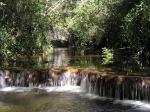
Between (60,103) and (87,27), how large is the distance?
1197cm

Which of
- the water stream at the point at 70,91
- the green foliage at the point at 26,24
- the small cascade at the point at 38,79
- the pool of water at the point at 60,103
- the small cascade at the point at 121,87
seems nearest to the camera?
the pool of water at the point at 60,103

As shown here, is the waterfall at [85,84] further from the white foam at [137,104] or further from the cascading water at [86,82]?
Answer: the white foam at [137,104]

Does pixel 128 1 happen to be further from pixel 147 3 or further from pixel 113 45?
pixel 113 45

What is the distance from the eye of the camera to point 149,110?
15031mm

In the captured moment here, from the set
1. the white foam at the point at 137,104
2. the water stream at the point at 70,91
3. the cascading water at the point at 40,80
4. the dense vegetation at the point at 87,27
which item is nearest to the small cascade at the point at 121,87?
the water stream at the point at 70,91

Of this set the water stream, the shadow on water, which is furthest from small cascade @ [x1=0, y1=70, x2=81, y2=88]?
the shadow on water

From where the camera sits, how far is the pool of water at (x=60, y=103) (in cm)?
1527

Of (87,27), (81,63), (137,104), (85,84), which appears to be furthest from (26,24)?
(137,104)

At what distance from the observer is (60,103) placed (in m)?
16.4

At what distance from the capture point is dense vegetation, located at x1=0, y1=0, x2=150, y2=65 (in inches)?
852

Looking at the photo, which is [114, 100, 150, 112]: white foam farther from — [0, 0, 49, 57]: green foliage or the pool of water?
[0, 0, 49, 57]: green foliage

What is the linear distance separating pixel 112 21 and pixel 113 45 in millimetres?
2185

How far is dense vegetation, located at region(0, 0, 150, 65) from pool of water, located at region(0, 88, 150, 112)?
206 inches

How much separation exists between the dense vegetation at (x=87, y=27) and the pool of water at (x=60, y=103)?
17.1 feet
